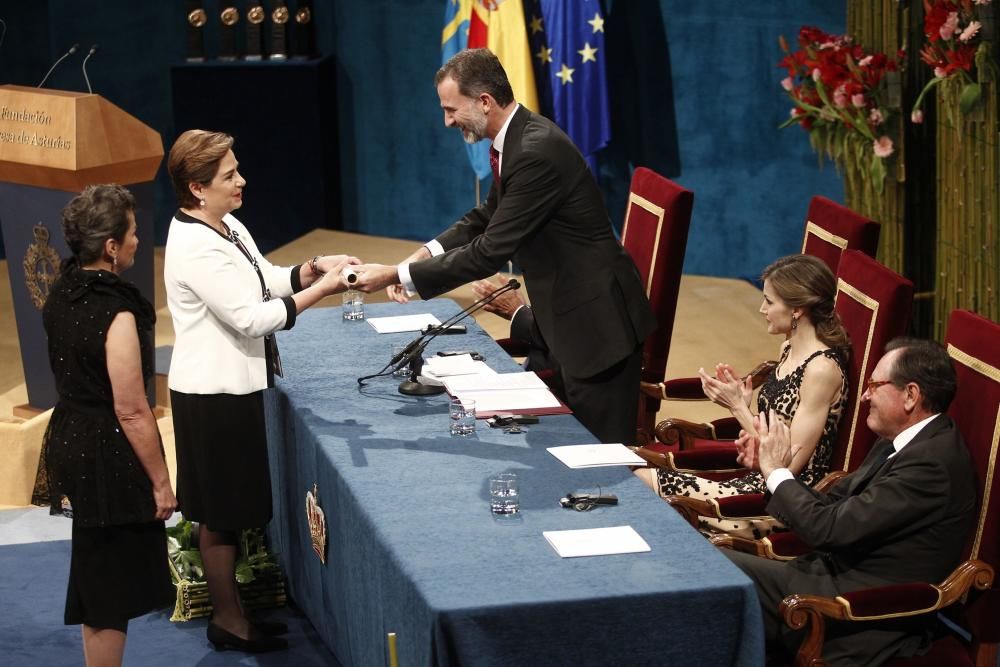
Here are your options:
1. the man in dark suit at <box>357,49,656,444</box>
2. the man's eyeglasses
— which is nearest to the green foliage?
the man in dark suit at <box>357,49,656,444</box>

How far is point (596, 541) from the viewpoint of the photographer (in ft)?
10.2

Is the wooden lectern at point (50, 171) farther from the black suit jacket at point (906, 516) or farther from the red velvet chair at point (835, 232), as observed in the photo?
the black suit jacket at point (906, 516)

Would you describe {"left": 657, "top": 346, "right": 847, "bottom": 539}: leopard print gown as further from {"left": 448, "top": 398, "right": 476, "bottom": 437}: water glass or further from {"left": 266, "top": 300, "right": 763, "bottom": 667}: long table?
{"left": 448, "top": 398, "right": 476, "bottom": 437}: water glass

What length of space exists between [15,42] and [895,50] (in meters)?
6.04

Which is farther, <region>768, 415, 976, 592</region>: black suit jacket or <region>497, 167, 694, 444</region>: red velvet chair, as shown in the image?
<region>497, 167, 694, 444</region>: red velvet chair

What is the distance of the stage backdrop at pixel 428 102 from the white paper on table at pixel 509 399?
466cm

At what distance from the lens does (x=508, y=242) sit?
4223mm

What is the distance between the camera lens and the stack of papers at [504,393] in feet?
13.1

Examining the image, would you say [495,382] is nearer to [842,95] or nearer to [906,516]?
[906,516]

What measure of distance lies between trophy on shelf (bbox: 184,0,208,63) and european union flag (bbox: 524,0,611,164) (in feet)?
7.14

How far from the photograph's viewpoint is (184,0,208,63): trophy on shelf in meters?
9.16

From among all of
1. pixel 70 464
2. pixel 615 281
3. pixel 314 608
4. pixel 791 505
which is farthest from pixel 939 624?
pixel 70 464

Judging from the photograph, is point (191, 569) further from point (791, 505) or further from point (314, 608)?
point (791, 505)

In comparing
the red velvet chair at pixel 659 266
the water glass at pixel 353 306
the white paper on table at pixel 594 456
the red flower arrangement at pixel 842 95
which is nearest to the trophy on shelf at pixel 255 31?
the red flower arrangement at pixel 842 95
